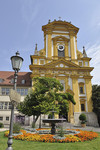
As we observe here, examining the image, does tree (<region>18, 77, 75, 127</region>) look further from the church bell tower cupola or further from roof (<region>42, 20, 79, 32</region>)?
roof (<region>42, 20, 79, 32</region>)

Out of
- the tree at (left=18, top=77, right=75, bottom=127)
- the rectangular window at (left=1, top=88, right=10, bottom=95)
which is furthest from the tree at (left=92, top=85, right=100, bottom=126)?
the rectangular window at (left=1, top=88, right=10, bottom=95)

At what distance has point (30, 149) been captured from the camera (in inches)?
321

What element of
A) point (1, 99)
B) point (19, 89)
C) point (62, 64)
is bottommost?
point (1, 99)

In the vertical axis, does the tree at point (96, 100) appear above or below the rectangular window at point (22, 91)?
below

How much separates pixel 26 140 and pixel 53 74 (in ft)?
69.3

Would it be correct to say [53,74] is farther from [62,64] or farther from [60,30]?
[60,30]

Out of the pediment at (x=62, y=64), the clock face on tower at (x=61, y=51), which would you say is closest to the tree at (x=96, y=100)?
the pediment at (x=62, y=64)

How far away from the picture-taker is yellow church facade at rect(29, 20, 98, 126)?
2980 centimetres

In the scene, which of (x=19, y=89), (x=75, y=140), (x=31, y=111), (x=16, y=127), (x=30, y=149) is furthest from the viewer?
(x=19, y=89)

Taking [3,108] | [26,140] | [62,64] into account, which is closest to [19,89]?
[3,108]

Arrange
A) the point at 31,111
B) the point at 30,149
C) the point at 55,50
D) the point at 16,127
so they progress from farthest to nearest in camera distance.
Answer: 1. the point at 55,50
2. the point at 31,111
3. the point at 16,127
4. the point at 30,149

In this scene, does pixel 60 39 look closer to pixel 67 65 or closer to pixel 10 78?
pixel 67 65

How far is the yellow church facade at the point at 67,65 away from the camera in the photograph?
97.8 feet

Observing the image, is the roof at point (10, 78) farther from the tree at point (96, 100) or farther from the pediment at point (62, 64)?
the tree at point (96, 100)
